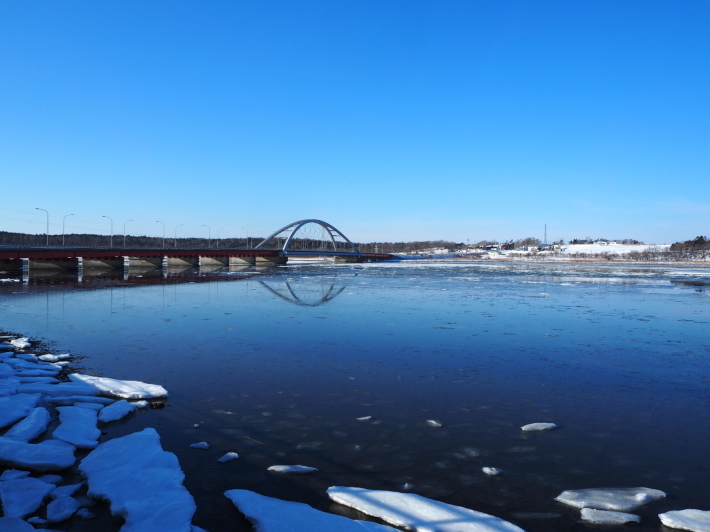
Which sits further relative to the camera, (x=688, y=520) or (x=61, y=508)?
(x=61, y=508)

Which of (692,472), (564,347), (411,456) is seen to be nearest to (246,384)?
(411,456)

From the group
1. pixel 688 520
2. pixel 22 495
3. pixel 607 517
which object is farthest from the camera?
pixel 22 495

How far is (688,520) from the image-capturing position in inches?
149

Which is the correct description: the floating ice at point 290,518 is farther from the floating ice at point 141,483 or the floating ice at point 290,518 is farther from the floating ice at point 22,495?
the floating ice at point 22,495

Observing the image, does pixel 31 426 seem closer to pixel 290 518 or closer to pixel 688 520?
pixel 290 518

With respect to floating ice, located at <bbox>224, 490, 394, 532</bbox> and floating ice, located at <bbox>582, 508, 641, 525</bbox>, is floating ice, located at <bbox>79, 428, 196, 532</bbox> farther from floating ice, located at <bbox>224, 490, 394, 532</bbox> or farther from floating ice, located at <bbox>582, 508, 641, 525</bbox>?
floating ice, located at <bbox>582, 508, 641, 525</bbox>

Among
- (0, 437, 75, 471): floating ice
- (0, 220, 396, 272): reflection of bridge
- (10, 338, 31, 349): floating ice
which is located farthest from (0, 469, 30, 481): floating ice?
(0, 220, 396, 272): reflection of bridge

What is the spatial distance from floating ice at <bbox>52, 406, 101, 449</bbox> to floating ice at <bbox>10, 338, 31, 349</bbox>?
5.42m

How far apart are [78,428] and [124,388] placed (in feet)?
5.21

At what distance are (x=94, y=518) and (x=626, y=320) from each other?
16289 millimetres

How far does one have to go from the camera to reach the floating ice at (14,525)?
3.50 meters

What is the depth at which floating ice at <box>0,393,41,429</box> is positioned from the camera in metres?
5.78

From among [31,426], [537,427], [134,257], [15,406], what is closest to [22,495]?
[31,426]

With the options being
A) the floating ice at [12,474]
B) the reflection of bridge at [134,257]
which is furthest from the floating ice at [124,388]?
the reflection of bridge at [134,257]
